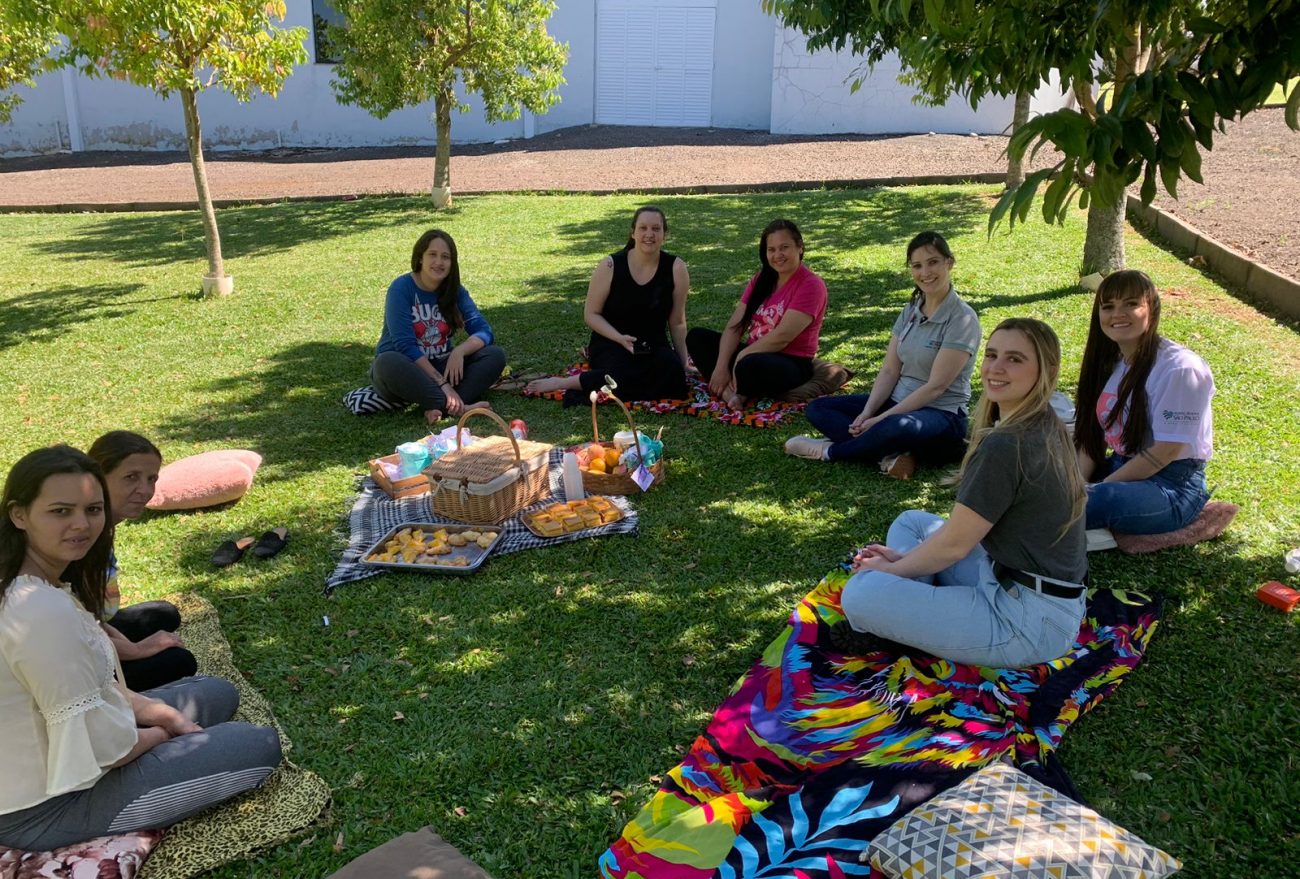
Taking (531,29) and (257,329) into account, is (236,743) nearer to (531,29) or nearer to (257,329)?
(257,329)

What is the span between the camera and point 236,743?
307 cm

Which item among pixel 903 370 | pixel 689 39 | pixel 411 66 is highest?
pixel 689 39

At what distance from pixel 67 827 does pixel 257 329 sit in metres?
7.24

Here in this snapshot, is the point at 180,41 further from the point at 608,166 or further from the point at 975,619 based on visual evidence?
the point at 608,166

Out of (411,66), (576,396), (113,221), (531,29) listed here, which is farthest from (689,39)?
(576,396)

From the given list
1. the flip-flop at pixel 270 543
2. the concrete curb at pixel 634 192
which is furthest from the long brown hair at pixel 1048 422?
the concrete curb at pixel 634 192

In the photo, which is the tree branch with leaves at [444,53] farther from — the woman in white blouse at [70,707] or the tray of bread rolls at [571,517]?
the woman in white blouse at [70,707]

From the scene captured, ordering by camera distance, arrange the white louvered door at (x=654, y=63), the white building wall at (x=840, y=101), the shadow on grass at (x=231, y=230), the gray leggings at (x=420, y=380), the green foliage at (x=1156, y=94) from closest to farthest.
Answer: the green foliage at (x=1156, y=94)
the gray leggings at (x=420, y=380)
the shadow on grass at (x=231, y=230)
the white building wall at (x=840, y=101)
the white louvered door at (x=654, y=63)

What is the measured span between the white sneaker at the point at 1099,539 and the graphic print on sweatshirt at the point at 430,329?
445cm

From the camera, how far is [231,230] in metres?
14.9

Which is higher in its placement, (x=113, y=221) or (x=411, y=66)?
(x=411, y=66)

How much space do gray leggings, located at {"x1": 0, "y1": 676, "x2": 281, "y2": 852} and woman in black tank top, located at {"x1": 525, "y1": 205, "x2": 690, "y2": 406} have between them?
417 cm

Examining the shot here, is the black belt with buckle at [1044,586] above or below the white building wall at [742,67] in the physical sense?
below

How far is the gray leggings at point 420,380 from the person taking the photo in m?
6.54
